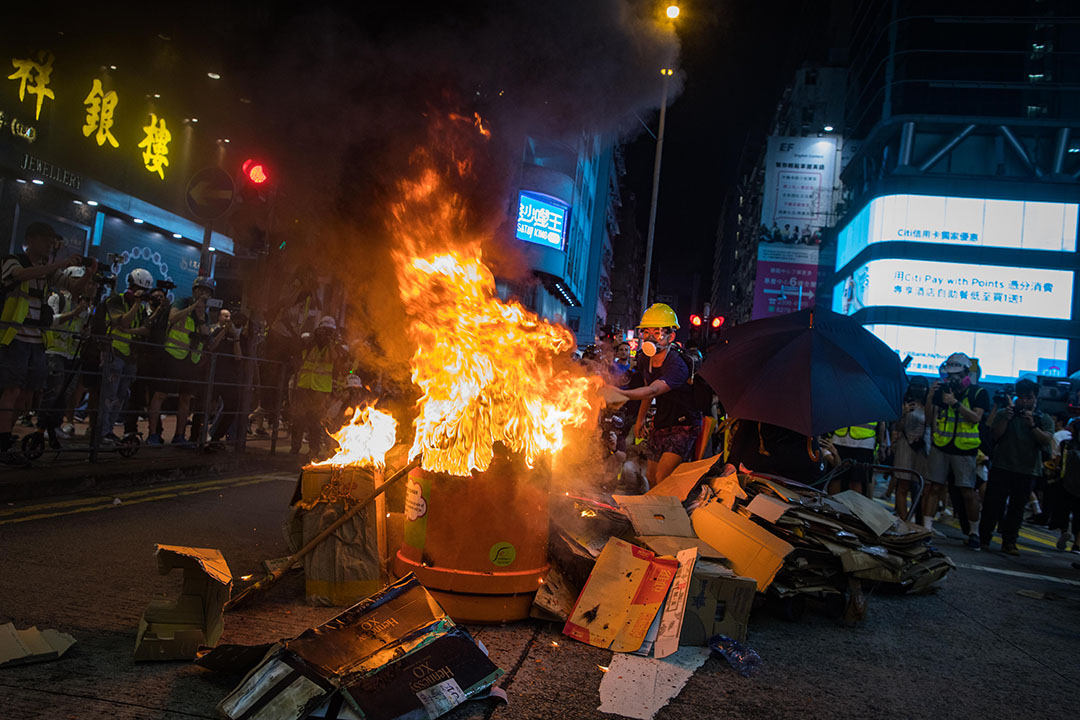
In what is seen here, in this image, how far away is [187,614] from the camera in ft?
9.87

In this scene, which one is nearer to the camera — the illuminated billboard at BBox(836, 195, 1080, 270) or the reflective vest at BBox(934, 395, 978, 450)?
the reflective vest at BBox(934, 395, 978, 450)

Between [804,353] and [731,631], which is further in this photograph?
[804,353]

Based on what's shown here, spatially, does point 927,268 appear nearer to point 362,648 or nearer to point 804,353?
point 804,353

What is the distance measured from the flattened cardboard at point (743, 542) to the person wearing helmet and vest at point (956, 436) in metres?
4.92

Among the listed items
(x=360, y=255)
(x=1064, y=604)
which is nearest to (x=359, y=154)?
(x=360, y=255)

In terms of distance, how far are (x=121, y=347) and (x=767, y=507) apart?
7433 millimetres

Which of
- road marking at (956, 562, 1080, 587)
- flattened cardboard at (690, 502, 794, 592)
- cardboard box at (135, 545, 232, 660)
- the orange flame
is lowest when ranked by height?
road marking at (956, 562, 1080, 587)

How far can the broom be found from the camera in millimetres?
3557

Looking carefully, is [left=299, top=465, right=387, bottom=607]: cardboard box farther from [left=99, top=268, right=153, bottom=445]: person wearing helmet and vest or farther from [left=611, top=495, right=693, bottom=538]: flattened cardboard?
[left=99, top=268, right=153, bottom=445]: person wearing helmet and vest

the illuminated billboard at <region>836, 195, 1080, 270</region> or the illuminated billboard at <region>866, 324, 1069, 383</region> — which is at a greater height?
the illuminated billboard at <region>836, 195, 1080, 270</region>

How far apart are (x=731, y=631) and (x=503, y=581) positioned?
1.29 m

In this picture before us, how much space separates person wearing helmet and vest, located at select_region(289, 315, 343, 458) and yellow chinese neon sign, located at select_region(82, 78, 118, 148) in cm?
872

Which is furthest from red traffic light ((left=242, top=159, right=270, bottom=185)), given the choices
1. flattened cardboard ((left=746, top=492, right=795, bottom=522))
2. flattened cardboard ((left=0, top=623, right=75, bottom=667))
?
flattened cardboard ((left=746, top=492, right=795, bottom=522))

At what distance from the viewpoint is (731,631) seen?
3752 millimetres
